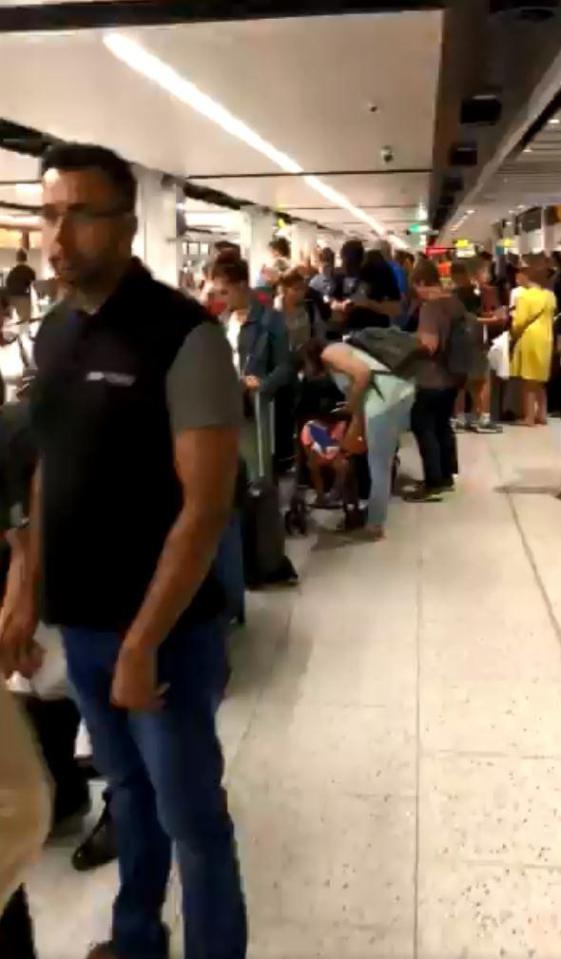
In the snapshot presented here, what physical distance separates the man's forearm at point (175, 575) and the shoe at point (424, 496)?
224 inches

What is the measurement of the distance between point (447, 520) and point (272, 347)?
172 centimetres

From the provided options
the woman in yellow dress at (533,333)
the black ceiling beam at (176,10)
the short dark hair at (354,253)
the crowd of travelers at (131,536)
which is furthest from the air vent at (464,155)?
the crowd of travelers at (131,536)

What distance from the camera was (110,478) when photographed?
1.92 m

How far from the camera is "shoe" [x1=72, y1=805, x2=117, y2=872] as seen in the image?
2896 mm

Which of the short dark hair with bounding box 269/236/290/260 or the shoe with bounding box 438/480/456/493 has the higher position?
the short dark hair with bounding box 269/236/290/260

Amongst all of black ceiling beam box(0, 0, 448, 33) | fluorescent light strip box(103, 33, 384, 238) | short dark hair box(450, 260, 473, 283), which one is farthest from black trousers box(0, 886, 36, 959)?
short dark hair box(450, 260, 473, 283)

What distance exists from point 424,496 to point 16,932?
18.5 feet

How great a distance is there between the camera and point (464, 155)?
1065 cm

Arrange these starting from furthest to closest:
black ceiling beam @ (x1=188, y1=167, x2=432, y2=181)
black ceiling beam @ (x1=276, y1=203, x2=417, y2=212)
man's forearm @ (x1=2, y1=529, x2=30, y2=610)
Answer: black ceiling beam @ (x1=276, y1=203, x2=417, y2=212) → black ceiling beam @ (x1=188, y1=167, x2=432, y2=181) → man's forearm @ (x1=2, y1=529, x2=30, y2=610)

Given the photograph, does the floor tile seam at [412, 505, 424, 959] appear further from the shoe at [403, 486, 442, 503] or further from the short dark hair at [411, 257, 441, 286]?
the short dark hair at [411, 257, 441, 286]

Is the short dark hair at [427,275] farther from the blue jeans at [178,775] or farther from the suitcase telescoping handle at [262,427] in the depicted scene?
the blue jeans at [178,775]

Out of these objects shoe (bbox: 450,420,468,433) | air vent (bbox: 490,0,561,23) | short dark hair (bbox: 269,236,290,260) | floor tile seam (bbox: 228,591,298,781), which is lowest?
floor tile seam (bbox: 228,591,298,781)

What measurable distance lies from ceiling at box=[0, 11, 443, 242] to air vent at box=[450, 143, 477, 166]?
0.32m

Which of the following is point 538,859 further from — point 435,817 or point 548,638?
point 548,638
